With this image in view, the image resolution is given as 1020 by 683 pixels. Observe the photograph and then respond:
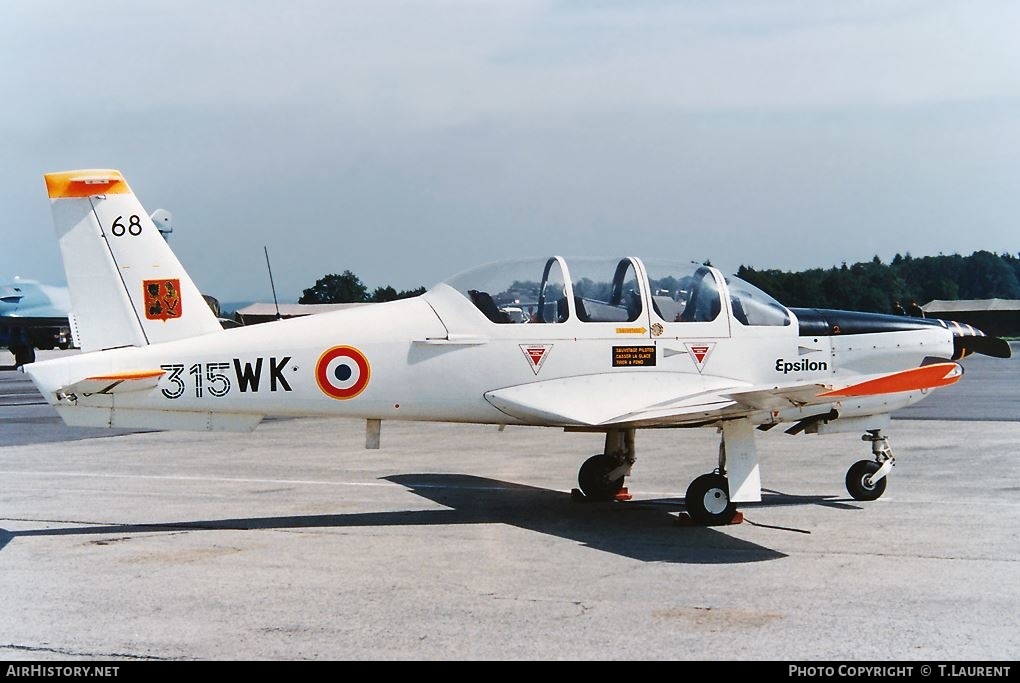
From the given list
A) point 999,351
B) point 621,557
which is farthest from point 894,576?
point 999,351

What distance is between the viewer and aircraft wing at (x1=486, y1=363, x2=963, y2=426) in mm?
8570

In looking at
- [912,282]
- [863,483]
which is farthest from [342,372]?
[912,282]

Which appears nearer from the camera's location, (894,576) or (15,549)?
(894,576)

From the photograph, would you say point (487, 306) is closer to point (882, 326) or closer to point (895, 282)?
point (882, 326)

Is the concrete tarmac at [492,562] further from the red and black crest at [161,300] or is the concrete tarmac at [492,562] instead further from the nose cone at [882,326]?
the red and black crest at [161,300]

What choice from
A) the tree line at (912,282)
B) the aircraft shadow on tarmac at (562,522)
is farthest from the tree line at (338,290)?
the aircraft shadow on tarmac at (562,522)

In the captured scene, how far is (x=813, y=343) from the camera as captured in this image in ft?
33.8

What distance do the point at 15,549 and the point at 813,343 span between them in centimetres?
738

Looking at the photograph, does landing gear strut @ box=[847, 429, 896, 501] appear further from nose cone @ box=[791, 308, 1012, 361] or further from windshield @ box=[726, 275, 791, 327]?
windshield @ box=[726, 275, 791, 327]

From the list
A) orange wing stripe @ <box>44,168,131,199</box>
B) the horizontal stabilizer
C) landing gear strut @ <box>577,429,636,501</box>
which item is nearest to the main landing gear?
landing gear strut @ <box>577,429,636,501</box>

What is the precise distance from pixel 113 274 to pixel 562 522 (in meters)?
4.63

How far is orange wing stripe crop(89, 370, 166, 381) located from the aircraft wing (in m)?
2.88
